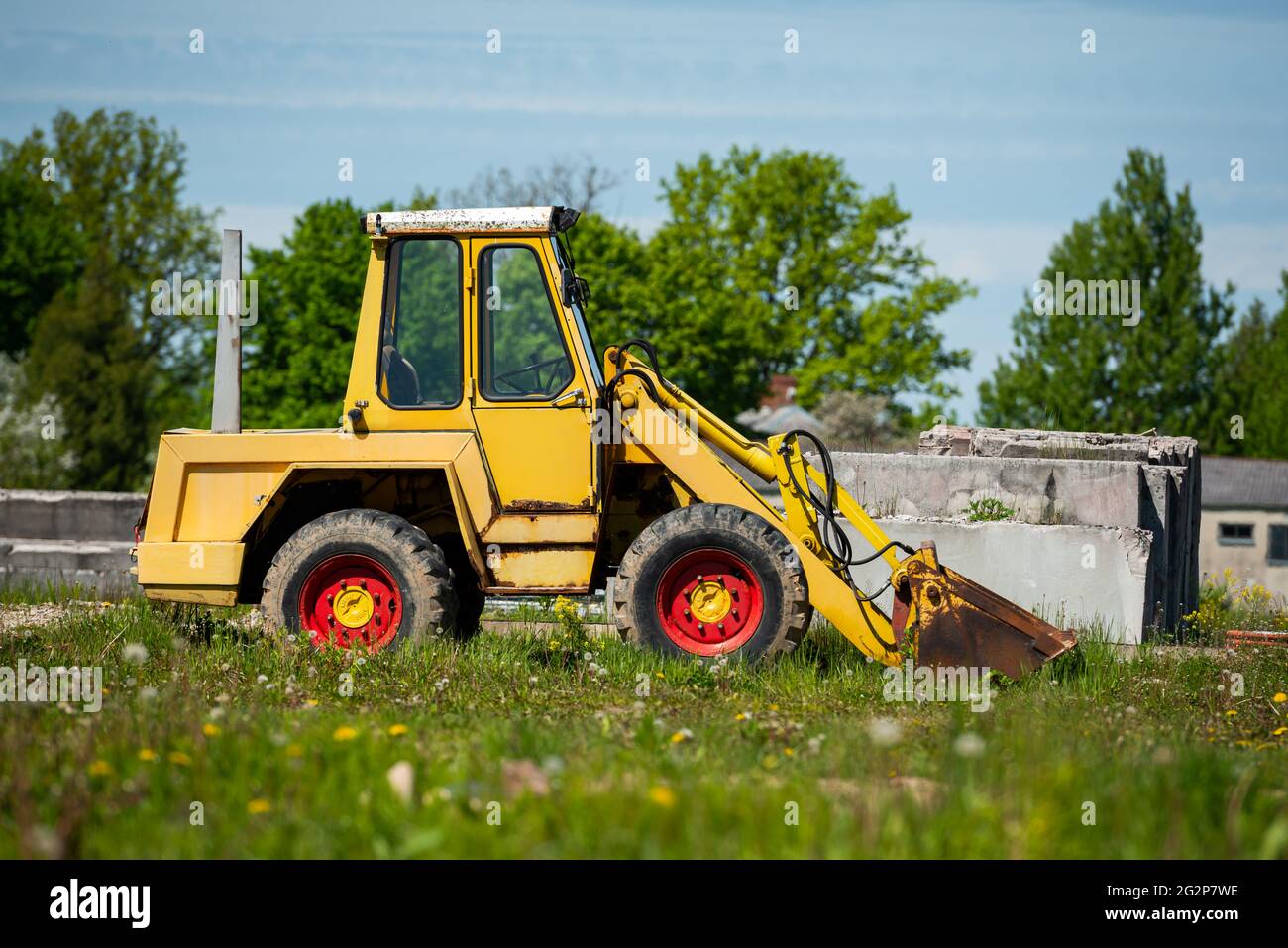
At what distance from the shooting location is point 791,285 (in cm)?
5431

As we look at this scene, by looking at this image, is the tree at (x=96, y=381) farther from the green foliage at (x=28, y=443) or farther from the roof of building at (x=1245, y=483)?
the roof of building at (x=1245, y=483)

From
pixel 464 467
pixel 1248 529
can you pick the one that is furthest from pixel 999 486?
pixel 1248 529

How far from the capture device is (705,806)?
409cm

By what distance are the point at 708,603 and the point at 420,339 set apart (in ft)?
7.73

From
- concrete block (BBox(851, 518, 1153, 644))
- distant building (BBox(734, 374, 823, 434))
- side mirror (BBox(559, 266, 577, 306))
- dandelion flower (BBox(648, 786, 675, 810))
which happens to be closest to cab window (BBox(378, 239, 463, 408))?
side mirror (BBox(559, 266, 577, 306))

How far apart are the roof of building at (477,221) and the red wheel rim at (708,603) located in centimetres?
218

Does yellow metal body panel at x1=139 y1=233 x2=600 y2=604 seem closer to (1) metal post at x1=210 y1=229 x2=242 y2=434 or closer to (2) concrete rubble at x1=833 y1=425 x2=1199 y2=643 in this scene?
(1) metal post at x1=210 y1=229 x2=242 y2=434

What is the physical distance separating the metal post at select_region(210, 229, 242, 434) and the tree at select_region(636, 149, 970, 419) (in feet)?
139

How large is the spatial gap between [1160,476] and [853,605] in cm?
457

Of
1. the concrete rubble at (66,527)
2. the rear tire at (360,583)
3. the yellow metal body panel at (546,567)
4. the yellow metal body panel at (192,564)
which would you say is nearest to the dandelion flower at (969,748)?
the yellow metal body panel at (546,567)

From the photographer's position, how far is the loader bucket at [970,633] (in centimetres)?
776

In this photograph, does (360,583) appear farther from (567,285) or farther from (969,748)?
(969,748)
